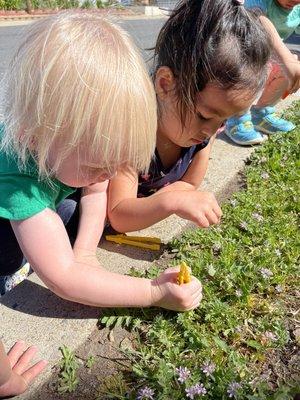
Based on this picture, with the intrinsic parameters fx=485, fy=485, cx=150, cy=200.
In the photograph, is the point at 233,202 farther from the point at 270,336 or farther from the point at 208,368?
the point at 208,368

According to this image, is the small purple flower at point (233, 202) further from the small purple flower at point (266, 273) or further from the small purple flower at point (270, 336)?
the small purple flower at point (270, 336)

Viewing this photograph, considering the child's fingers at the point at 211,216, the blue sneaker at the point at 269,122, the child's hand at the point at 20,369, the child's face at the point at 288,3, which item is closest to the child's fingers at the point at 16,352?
the child's hand at the point at 20,369

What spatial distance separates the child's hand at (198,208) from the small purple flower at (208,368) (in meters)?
0.48

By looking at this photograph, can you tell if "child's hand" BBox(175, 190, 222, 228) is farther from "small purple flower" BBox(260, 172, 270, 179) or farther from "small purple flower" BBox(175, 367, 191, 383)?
"small purple flower" BBox(260, 172, 270, 179)

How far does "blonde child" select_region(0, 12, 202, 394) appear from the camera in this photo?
1.09 m

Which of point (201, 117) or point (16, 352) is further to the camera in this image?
point (201, 117)

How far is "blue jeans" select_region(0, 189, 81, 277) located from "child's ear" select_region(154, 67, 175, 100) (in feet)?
1.53

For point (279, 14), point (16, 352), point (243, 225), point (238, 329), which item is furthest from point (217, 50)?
point (279, 14)

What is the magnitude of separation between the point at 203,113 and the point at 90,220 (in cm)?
53

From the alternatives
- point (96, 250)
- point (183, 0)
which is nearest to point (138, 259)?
point (96, 250)

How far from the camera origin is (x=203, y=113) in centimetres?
164

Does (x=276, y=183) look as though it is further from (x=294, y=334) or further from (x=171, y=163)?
(x=294, y=334)

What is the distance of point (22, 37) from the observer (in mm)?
1204

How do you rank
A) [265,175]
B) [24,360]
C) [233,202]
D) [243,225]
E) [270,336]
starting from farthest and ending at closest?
[265,175] → [233,202] → [243,225] → [270,336] → [24,360]
